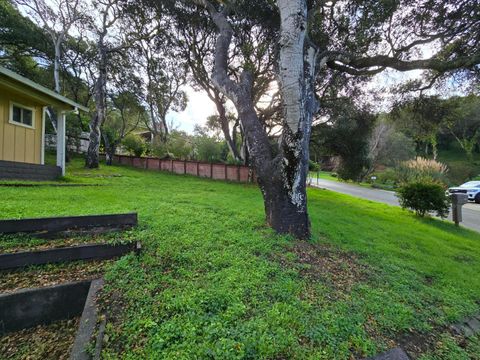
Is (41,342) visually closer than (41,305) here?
Yes

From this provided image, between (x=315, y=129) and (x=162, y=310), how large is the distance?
41.7 ft

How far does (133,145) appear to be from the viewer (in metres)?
17.5

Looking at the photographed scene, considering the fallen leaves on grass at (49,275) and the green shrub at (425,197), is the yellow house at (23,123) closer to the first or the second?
the fallen leaves on grass at (49,275)

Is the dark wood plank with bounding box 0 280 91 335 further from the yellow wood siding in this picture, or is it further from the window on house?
the window on house

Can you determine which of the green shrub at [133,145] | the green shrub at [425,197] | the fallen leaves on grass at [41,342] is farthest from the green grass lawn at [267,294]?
the green shrub at [133,145]

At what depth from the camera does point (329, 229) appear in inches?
180

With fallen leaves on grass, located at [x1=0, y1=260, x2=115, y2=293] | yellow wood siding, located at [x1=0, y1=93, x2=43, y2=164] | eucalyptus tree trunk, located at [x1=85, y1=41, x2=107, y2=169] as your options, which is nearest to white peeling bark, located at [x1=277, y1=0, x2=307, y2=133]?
fallen leaves on grass, located at [x1=0, y1=260, x2=115, y2=293]

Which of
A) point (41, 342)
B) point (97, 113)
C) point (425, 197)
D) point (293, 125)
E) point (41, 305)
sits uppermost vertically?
point (97, 113)

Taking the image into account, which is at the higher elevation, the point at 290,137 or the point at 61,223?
the point at 290,137

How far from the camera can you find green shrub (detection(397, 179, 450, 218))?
23.4ft

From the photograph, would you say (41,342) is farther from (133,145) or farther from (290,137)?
(133,145)

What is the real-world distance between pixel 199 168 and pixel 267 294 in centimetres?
1221

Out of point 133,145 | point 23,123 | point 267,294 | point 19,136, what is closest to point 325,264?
point 267,294

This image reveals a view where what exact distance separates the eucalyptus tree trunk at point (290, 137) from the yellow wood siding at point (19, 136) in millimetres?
7284
